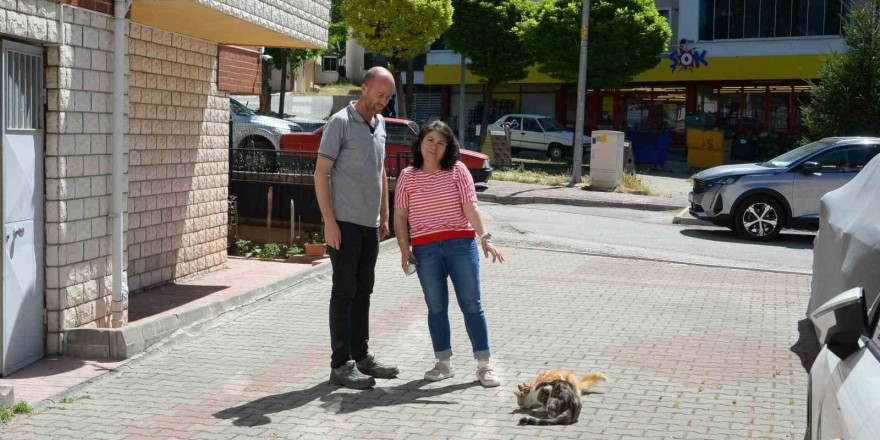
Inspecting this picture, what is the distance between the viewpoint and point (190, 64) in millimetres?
9984

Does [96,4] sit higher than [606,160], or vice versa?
[96,4]

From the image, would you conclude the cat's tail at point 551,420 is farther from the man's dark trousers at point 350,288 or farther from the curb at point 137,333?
the curb at point 137,333

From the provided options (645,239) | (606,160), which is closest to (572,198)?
(606,160)

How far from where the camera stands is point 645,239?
15.0m

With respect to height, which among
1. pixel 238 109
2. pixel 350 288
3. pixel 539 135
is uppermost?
pixel 238 109

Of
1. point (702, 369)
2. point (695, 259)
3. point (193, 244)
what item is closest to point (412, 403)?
point (702, 369)

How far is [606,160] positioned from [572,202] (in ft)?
7.82

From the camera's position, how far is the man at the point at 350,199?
20.6 feet

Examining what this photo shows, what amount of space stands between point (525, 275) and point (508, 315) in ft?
7.63

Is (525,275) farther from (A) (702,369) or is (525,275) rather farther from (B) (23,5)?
(B) (23,5)

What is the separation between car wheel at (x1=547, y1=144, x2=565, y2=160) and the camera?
32969 millimetres

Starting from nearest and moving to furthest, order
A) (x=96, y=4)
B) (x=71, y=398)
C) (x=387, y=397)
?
1. (x=71, y=398)
2. (x=387, y=397)
3. (x=96, y=4)

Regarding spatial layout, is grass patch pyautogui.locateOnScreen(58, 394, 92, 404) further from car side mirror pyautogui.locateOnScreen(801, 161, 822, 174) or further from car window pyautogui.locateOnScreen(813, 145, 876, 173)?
car window pyautogui.locateOnScreen(813, 145, 876, 173)

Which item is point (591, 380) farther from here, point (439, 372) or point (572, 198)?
point (572, 198)
